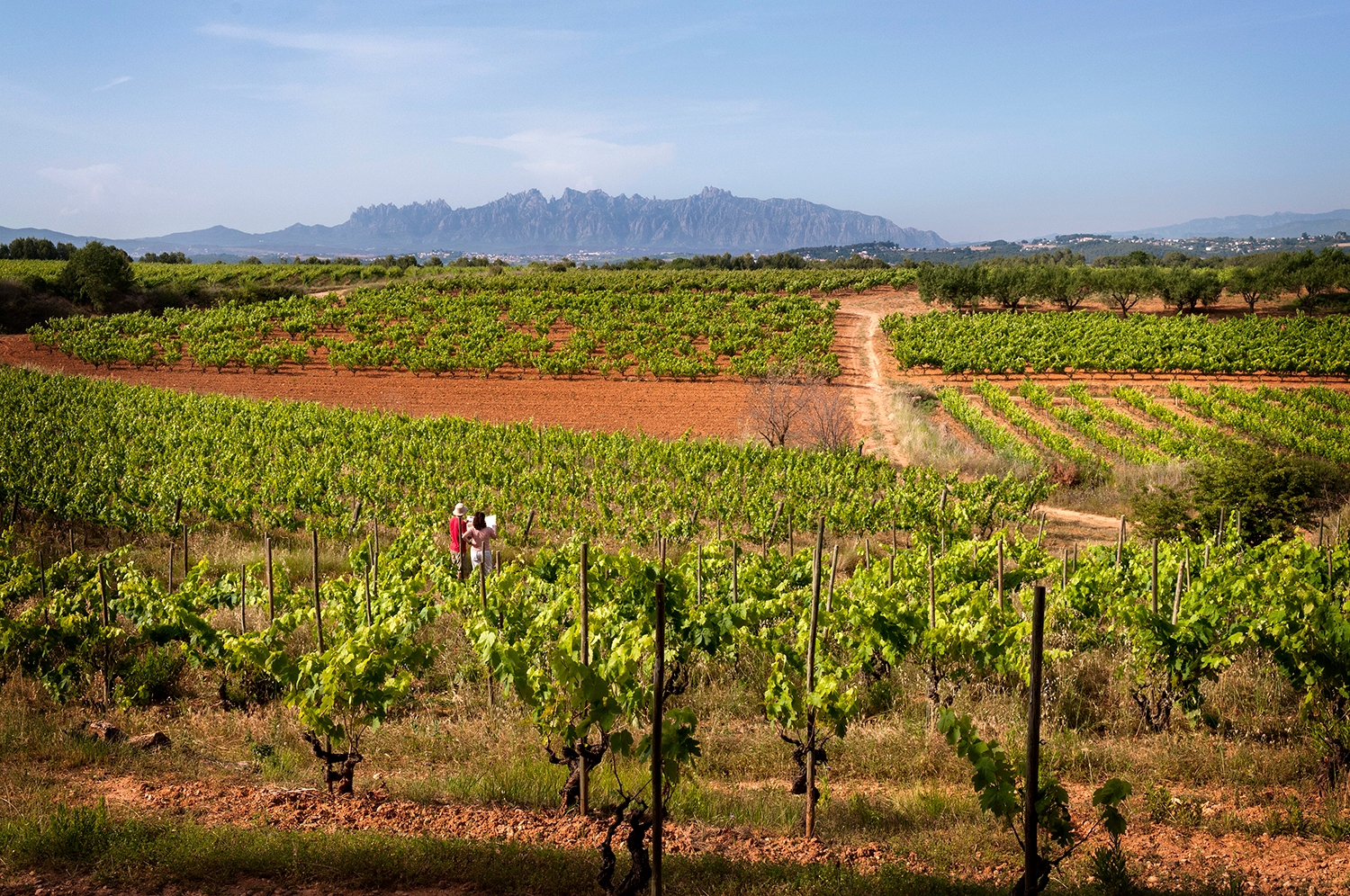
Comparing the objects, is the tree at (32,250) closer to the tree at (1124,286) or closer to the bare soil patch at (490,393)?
the bare soil patch at (490,393)

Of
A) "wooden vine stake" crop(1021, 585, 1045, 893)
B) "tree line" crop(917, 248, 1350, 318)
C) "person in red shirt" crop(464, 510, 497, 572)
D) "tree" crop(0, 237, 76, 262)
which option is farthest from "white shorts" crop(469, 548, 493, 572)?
"tree" crop(0, 237, 76, 262)

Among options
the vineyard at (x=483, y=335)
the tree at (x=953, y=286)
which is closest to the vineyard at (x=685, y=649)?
the vineyard at (x=483, y=335)

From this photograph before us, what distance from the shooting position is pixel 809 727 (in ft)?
18.5

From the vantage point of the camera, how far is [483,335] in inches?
1704

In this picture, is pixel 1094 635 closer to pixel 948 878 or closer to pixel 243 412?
pixel 948 878

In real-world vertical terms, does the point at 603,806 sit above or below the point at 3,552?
below

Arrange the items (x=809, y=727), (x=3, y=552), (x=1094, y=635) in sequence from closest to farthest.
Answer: (x=809, y=727) → (x=1094, y=635) → (x=3, y=552)

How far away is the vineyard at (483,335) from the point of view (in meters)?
39.1

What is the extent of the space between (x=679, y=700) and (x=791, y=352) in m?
34.0

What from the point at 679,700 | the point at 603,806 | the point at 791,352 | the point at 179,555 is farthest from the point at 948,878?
the point at 791,352

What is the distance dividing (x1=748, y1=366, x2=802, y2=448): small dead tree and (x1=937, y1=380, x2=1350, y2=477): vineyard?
222 inches

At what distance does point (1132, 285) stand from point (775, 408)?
4025 centimetres

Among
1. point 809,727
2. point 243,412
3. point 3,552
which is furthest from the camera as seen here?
point 243,412

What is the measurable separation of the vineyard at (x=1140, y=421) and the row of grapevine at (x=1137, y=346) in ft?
12.5
